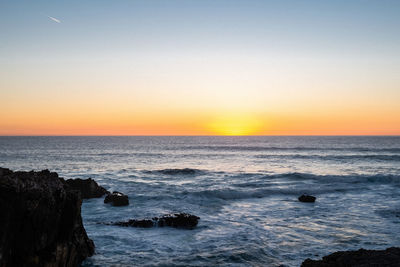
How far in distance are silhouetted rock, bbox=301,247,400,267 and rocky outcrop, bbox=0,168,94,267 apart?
692 cm

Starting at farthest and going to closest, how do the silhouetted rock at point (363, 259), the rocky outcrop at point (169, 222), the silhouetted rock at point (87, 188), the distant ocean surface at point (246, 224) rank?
the silhouetted rock at point (87, 188) → the rocky outcrop at point (169, 222) → the distant ocean surface at point (246, 224) → the silhouetted rock at point (363, 259)

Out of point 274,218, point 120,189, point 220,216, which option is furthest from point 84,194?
point 274,218

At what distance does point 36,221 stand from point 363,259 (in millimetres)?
8847

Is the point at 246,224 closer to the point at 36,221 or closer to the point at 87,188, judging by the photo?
the point at 36,221

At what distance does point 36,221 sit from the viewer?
7.81 m

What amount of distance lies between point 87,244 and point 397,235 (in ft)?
41.1

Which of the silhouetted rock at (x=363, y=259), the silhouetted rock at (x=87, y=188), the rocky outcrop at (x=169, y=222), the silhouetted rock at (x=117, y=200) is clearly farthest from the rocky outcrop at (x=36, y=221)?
the silhouetted rock at (x=87, y=188)

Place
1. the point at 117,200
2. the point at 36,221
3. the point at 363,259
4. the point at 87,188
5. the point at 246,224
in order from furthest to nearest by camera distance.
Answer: the point at 87,188, the point at 117,200, the point at 246,224, the point at 363,259, the point at 36,221

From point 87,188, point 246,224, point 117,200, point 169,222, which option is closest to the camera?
point 169,222

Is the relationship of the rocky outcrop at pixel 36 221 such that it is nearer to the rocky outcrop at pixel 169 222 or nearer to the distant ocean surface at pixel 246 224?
the distant ocean surface at pixel 246 224

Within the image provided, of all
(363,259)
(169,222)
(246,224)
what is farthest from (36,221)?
(246,224)

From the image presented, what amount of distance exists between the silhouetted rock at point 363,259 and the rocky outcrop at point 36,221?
6.92 m

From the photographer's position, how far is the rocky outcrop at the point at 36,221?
7133 millimetres

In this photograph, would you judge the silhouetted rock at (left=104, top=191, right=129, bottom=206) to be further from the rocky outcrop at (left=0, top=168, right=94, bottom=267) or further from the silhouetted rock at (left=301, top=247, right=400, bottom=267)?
the silhouetted rock at (left=301, top=247, right=400, bottom=267)
